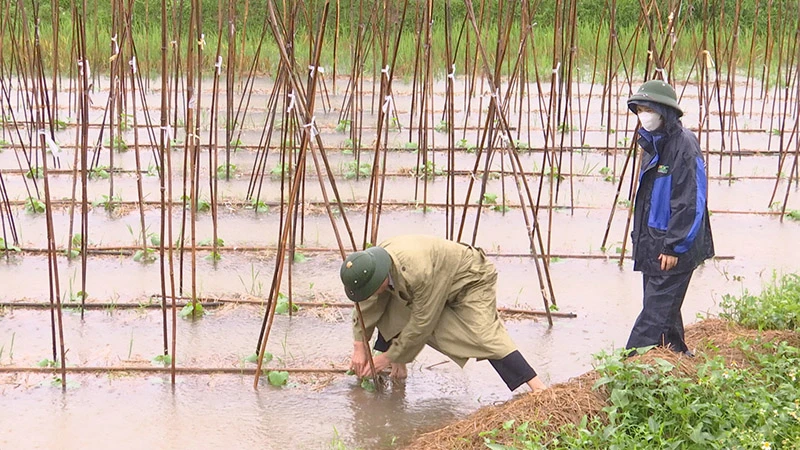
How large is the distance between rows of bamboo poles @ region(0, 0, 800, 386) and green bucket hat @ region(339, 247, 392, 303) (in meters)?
0.36

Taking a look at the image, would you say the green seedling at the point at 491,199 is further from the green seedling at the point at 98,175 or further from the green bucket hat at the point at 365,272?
the green bucket hat at the point at 365,272

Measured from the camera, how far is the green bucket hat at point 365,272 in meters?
3.65

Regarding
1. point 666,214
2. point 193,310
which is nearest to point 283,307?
point 193,310

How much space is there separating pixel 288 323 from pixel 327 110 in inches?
221

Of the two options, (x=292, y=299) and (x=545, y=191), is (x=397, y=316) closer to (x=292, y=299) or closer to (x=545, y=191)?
(x=292, y=299)

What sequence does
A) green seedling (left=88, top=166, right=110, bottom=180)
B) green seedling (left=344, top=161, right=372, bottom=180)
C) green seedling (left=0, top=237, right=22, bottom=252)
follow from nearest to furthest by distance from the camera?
1. green seedling (left=0, top=237, right=22, bottom=252)
2. green seedling (left=88, top=166, right=110, bottom=180)
3. green seedling (left=344, top=161, right=372, bottom=180)

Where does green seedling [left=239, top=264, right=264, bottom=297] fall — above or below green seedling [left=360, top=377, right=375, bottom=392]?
above

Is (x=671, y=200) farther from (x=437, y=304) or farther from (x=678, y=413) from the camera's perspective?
(x=437, y=304)

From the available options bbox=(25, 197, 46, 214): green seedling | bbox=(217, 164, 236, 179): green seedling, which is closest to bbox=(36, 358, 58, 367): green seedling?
bbox=(25, 197, 46, 214): green seedling

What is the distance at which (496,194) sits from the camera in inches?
A: 282

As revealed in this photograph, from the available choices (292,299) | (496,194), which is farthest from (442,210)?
(292,299)

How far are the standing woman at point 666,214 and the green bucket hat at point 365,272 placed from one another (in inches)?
43.3

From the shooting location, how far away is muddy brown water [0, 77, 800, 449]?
12.5 feet

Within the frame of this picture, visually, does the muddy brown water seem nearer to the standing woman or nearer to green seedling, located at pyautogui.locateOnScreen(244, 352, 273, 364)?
green seedling, located at pyautogui.locateOnScreen(244, 352, 273, 364)
